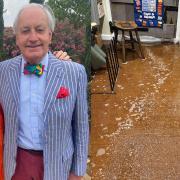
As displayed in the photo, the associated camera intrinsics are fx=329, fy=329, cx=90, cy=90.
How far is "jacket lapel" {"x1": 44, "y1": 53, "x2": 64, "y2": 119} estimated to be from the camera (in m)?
1.24

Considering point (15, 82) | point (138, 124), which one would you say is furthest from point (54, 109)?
point (138, 124)

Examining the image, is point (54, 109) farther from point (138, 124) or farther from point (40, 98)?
point (138, 124)

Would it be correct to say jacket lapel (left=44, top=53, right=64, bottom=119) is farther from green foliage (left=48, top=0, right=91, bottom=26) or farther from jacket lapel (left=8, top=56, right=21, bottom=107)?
green foliage (left=48, top=0, right=91, bottom=26)

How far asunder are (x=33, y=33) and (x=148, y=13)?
5.33 meters

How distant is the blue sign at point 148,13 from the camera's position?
6.08 metres

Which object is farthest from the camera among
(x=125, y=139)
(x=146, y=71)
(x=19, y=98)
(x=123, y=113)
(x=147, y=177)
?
(x=146, y=71)

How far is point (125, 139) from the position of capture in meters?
3.15

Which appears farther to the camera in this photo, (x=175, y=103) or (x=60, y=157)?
(x=175, y=103)

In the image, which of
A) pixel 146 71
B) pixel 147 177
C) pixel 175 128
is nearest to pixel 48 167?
pixel 147 177

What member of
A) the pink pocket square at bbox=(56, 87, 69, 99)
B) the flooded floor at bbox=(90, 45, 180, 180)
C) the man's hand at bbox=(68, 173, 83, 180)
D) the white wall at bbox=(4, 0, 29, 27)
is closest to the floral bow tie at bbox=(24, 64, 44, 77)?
the pink pocket square at bbox=(56, 87, 69, 99)

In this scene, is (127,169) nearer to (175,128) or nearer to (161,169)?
(161,169)

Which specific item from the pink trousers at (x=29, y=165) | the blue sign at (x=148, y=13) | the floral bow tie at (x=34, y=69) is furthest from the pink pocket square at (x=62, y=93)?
the blue sign at (x=148, y=13)

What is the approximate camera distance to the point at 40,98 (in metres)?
1.25

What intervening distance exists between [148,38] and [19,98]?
543cm
